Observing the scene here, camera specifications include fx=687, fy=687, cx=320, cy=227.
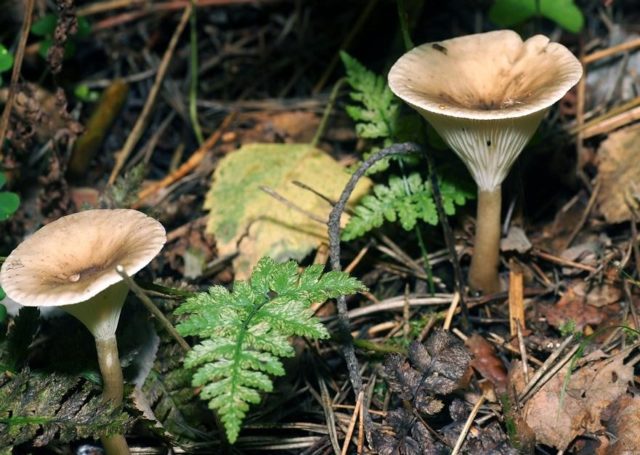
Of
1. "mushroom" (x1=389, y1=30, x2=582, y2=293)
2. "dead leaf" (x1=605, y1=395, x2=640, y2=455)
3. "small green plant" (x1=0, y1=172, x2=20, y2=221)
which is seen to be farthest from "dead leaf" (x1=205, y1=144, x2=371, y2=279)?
"dead leaf" (x1=605, y1=395, x2=640, y2=455)

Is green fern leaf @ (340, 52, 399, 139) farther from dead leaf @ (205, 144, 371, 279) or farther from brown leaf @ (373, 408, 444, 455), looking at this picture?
brown leaf @ (373, 408, 444, 455)

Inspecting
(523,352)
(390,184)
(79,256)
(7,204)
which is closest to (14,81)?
(7,204)

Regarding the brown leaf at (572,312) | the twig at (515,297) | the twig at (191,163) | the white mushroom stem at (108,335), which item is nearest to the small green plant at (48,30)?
the twig at (191,163)

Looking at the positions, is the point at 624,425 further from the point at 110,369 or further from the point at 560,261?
the point at 110,369

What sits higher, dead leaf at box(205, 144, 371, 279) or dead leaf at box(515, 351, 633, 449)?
dead leaf at box(205, 144, 371, 279)

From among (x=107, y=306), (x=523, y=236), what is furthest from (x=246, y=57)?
(x=107, y=306)

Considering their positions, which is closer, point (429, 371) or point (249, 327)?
point (249, 327)

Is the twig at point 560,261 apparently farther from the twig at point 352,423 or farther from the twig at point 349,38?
the twig at point 349,38
